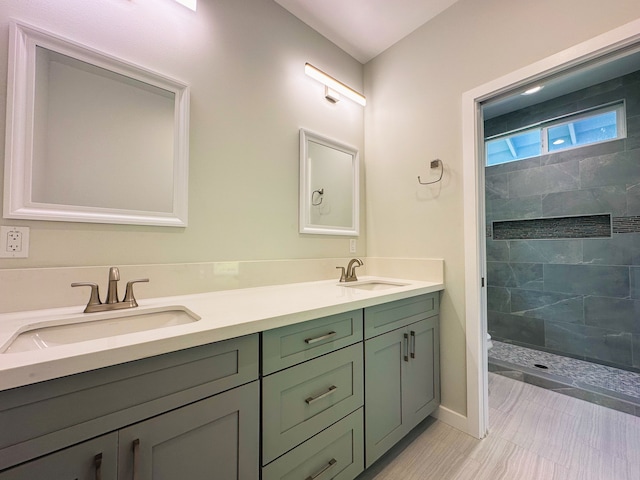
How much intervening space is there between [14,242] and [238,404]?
943 mm

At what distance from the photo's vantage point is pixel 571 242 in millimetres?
2633

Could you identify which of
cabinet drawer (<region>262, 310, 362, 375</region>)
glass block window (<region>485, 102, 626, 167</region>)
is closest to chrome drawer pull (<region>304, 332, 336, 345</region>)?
cabinet drawer (<region>262, 310, 362, 375</region>)

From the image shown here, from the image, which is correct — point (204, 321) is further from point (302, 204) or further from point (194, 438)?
point (302, 204)

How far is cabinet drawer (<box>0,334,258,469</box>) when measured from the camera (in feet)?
1.71

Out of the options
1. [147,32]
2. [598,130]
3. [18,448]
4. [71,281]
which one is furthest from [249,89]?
[598,130]

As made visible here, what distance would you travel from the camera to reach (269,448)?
0.87 meters

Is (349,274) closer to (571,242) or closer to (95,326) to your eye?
(95,326)

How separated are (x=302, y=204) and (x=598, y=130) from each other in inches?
114

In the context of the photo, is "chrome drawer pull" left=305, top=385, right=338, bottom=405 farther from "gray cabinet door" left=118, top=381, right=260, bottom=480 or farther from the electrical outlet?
the electrical outlet

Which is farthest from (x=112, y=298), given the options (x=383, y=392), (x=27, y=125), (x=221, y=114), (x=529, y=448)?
Result: (x=529, y=448)

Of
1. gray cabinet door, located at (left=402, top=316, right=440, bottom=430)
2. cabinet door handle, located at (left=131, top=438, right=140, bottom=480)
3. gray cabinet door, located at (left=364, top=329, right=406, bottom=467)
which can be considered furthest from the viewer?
gray cabinet door, located at (left=402, top=316, right=440, bottom=430)

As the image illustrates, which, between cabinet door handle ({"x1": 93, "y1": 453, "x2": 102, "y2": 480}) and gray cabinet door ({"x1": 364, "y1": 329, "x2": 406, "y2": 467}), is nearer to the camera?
cabinet door handle ({"x1": 93, "y1": 453, "x2": 102, "y2": 480})

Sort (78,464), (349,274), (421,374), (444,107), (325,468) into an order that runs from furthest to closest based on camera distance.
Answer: (349,274) < (444,107) < (421,374) < (325,468) < (78,464)

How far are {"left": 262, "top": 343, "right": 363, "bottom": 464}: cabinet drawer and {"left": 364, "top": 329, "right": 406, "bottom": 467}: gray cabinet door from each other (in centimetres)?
8
